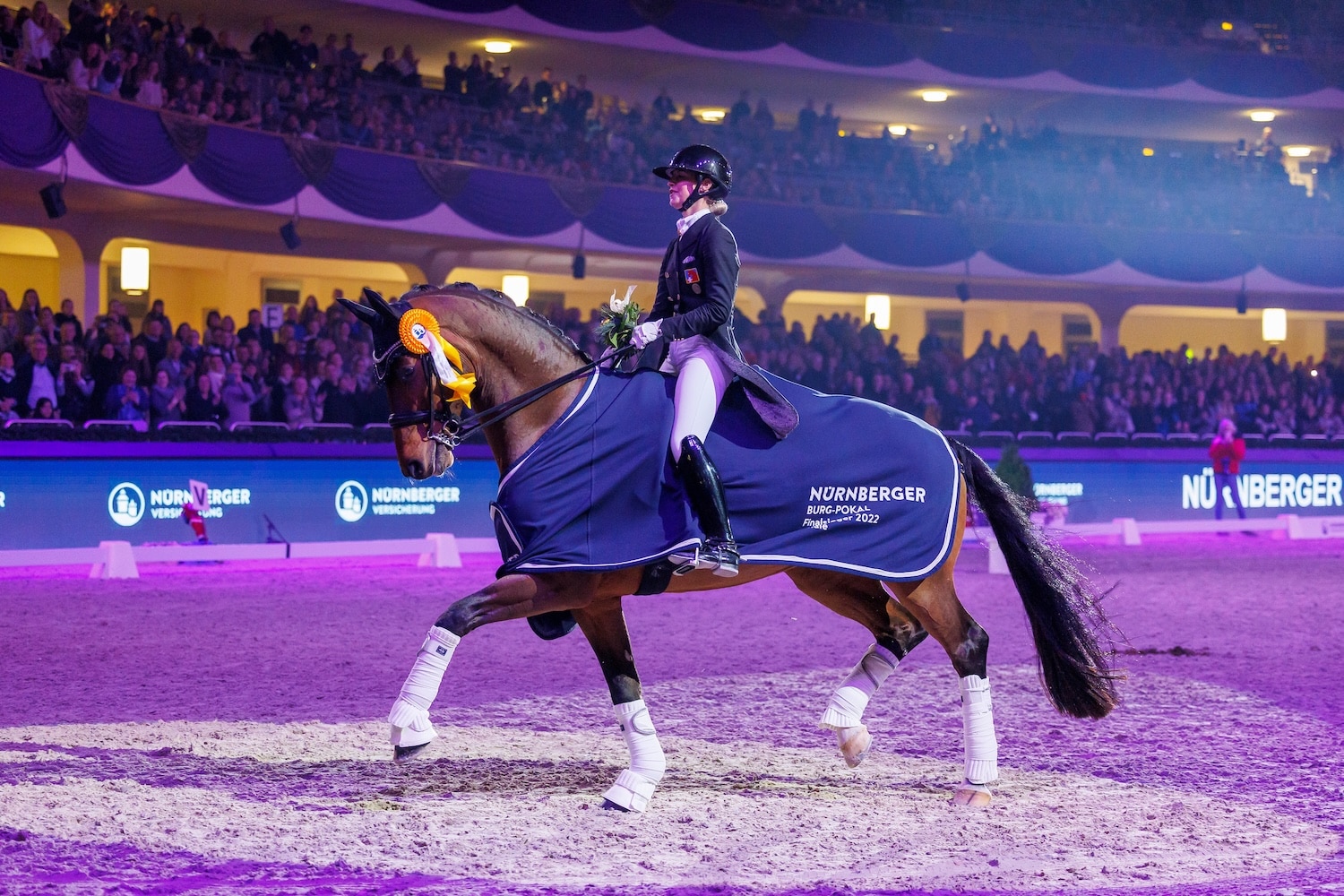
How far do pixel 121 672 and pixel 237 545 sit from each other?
6.59 meters

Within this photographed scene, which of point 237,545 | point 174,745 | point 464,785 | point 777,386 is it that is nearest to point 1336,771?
point 777,386

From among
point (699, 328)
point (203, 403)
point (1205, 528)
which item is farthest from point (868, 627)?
point (1205, 528)

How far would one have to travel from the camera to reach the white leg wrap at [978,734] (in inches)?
214

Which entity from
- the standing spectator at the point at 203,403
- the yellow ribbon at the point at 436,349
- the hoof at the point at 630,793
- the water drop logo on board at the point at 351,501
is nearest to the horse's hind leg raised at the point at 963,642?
the hoof at the point at 630,793

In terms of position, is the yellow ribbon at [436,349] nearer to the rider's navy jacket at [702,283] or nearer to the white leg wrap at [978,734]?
the rider's navy jacket at [702,283]

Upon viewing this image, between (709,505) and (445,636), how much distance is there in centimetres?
109

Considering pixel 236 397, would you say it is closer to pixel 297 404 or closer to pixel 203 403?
pixel 203 403

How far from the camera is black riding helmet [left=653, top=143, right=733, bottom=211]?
557 centimetres

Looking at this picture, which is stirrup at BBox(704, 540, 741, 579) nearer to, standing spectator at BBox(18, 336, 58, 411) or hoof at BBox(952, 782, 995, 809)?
hoof at BBox(952, 782, 995, 809)

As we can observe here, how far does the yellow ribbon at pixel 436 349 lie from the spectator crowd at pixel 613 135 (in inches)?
524

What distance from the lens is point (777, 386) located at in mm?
5727

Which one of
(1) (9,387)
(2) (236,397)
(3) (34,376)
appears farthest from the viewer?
(2) (236,397)

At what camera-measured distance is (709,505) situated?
521cm

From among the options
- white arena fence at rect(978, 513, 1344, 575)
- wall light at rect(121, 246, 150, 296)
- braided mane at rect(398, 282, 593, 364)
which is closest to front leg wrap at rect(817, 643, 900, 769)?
braided mane at rect(398, 282, 593, 364)
